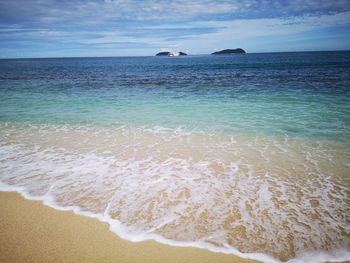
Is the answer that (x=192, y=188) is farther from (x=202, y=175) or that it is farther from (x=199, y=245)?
(x=199, y=245)

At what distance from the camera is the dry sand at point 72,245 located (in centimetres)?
314

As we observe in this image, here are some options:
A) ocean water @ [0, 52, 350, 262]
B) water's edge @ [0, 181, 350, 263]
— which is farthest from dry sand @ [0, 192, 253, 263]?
ocean water @ [0, 52, 350, 262]

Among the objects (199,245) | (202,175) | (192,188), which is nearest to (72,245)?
(199,245)

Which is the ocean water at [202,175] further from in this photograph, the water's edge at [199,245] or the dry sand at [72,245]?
the dry sand at [72,245]

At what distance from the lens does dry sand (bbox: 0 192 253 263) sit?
10.3 feet

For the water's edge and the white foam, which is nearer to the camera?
the water's edge

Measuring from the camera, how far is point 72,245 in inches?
131

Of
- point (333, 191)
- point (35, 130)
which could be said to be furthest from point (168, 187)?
point (35, 130)

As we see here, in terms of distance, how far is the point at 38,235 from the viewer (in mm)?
3520

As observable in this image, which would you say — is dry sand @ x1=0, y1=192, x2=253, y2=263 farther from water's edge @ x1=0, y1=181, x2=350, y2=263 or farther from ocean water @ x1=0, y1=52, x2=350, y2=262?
ocean water @ x1=0, y1=52, x2=350, y2=262

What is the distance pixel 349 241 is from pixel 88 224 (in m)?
3.81

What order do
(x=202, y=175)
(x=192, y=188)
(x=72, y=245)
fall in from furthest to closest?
(x=202, y=175) → (x=192, y=188) → (x=72, y=245)

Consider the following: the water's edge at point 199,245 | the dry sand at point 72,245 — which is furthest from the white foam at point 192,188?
the dry sand at point 72,245

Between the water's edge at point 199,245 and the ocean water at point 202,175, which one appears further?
the ocean water at point 202,175
